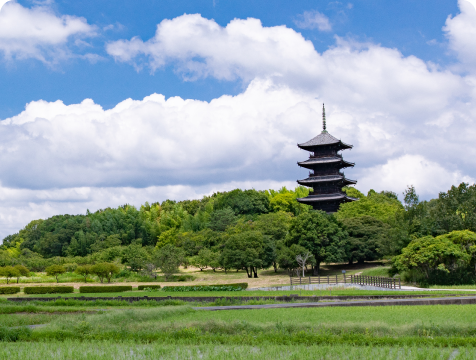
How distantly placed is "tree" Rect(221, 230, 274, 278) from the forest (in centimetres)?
9

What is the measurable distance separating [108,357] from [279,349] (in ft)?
11.8

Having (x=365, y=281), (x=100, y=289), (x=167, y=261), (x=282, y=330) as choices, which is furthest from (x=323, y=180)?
(x=282, y=330)

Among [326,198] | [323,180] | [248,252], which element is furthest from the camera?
[323,180]

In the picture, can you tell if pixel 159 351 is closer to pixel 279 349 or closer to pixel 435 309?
pixel 279 349

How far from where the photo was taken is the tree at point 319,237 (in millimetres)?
38469

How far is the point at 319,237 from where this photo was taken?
38.9 metres

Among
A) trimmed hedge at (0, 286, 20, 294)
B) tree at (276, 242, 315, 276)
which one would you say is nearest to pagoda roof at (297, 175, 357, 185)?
tree at (276, 242, 315, 276)

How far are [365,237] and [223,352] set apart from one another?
36327 millimetres

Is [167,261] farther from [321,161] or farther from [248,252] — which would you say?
[321,161]

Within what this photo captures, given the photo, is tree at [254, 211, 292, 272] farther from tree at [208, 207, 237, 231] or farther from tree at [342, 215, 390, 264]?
tree at [208, 207, 237, 231]

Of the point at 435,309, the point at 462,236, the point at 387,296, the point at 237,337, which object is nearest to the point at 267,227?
the point at 462,236

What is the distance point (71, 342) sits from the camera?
10852mm

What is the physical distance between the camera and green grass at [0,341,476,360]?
8672mm

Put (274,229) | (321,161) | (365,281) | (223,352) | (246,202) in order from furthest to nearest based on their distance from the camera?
(246,202) → (321,161) → (274,229) → (365,281) → (223,352)
